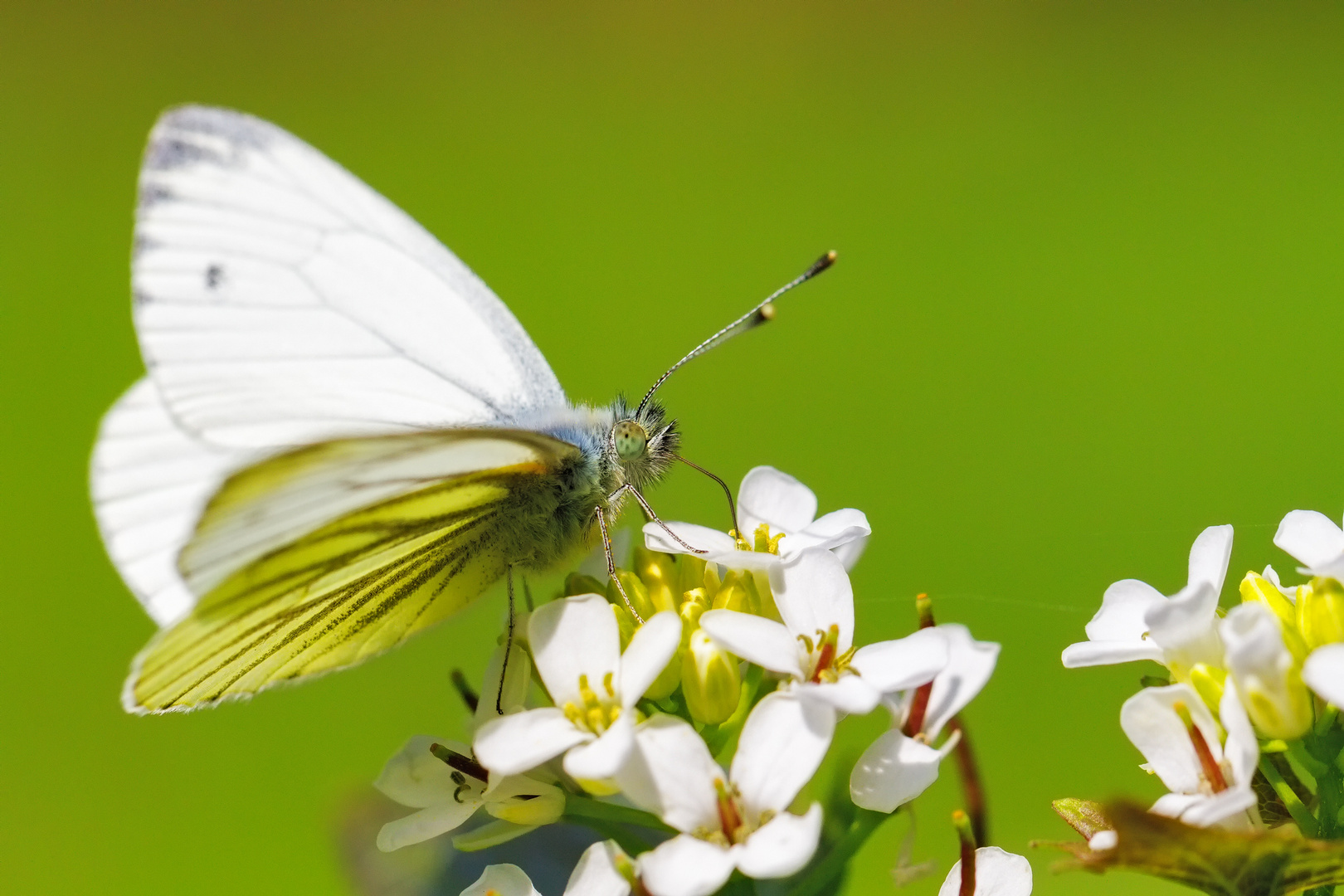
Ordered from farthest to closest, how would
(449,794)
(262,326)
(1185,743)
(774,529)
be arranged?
(262,326) → (774,529) → (449,794) → (1185,743)

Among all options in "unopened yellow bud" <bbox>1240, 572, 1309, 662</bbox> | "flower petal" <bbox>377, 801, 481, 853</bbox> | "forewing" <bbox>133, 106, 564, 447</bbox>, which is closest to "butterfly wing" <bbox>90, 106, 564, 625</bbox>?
"forewing" <bbox>133, 106, 564, 447</bbox>

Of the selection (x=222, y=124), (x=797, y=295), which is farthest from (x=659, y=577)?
(x=797, y=295)

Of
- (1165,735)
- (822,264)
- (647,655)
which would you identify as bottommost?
(1165,735)

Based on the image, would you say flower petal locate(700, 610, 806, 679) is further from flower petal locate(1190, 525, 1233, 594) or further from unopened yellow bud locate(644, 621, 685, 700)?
flower petal locate(1190, 525, 1233, 594)

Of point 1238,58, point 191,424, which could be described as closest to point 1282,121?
point 1238,58

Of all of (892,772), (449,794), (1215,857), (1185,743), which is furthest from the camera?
(449,794)

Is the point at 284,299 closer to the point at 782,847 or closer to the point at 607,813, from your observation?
the point at 607,813
